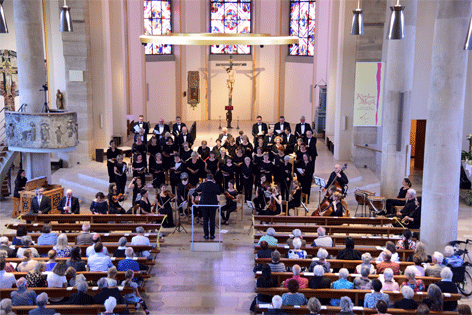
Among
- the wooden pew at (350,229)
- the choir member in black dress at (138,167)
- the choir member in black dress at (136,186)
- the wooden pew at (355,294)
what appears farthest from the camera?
the choir member in black dress at (138,167)

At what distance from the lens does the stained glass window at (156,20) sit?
2380 centimetres

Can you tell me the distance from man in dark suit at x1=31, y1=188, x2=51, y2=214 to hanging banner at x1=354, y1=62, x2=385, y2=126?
789 centimetres

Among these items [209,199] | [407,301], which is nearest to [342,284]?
[407,301]

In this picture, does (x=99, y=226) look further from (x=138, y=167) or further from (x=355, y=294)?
(x=355, y=294)

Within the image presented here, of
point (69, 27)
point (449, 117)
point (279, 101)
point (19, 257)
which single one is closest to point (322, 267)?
point (449, 117)

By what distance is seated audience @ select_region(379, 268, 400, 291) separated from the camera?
8516 millimetres

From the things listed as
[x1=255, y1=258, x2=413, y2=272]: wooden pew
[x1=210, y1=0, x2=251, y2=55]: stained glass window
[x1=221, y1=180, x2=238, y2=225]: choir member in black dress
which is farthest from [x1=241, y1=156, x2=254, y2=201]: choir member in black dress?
[x1=210, y1=0, x2=251, y2=55]: stained glass window

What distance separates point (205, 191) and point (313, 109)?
1167 centimetres

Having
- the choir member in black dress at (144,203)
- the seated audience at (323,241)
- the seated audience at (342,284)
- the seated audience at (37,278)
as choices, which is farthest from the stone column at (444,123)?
the seated audience at (37,278)

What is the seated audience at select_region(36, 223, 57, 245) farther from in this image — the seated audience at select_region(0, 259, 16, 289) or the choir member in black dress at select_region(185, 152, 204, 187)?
the choir member in black dress at select_region(185, 152, 204, 187)

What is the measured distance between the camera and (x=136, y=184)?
13672 millimetres

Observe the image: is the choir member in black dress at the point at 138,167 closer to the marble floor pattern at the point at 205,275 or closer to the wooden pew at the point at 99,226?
the marble floor pattern at the point at 205,275

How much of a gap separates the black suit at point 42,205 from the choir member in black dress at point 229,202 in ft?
12.7

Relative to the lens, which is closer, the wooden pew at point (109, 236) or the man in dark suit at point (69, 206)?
the wooden pew at point (109, 236)
